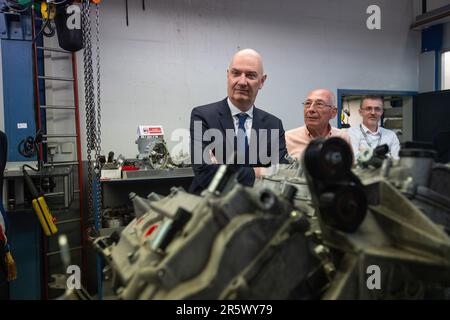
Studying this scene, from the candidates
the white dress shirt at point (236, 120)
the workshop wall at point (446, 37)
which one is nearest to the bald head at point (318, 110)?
the white dress shirt at point (236, 120)

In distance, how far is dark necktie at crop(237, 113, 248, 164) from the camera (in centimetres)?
193

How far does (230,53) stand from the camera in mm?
4195

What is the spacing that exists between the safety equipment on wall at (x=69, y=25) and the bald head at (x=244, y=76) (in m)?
1.68

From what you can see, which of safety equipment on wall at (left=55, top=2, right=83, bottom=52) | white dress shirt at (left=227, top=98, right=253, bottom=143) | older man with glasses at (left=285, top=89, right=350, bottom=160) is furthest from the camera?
safety equipment on wall at (left=55, top=2, right=83, bottom=52)

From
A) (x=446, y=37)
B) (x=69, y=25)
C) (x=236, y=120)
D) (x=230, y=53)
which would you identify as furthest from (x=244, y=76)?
(x=446, y=37)

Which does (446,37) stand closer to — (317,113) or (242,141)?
(317,113)

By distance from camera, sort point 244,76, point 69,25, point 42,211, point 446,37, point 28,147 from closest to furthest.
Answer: point 244,76, point 42,211, point 69,25, point 28,147, point 446,37

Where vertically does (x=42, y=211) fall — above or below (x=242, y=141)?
below

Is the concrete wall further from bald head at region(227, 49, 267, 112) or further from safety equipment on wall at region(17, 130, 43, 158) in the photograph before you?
bald head at region(227, 49, 267, 112)

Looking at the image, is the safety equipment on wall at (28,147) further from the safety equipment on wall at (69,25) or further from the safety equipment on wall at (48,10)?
the safety equipment on wall at (48,10)

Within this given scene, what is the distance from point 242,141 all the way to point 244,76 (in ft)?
1.17

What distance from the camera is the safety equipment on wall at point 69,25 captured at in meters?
2.79

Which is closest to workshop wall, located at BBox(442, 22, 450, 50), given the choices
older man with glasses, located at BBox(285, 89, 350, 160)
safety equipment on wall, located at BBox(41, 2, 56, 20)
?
older man with glasses, located at BBox(285, 89, 350, 160)

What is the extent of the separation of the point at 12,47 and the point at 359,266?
10.8 feet
